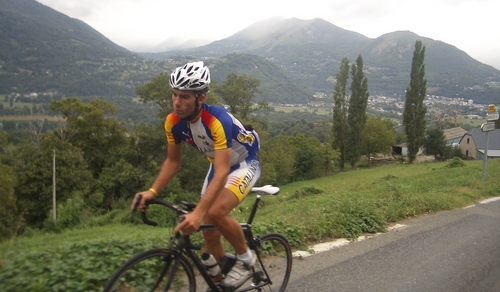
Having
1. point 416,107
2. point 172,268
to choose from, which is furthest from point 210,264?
point 416,107

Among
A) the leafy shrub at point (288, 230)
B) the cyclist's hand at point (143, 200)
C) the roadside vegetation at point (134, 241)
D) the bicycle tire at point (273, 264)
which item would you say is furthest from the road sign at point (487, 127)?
the cyclist's hand at point (143, 200)

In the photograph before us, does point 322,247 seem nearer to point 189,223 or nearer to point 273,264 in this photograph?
point 273,264

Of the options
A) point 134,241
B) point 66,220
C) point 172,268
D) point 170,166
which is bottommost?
point 66,220

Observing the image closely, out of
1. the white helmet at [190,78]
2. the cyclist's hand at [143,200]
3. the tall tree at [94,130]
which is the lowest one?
the tall tree at [94,130]

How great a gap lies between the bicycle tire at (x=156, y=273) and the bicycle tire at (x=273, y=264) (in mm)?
809

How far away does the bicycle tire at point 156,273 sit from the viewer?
228cm

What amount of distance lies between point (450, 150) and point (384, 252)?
62924mm

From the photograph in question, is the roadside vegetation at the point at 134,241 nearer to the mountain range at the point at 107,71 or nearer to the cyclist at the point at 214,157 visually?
the cyclist at the point at 214,157

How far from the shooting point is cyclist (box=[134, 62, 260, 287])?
2474mm

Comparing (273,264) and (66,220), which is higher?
(273,264)

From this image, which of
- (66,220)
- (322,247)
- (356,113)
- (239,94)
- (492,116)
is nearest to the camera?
(322,247)

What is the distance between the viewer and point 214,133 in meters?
2.58

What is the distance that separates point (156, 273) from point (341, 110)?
158ft

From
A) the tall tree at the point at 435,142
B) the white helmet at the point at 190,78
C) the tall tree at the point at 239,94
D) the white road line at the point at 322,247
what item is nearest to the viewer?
the white helmet at the point at 190,78
